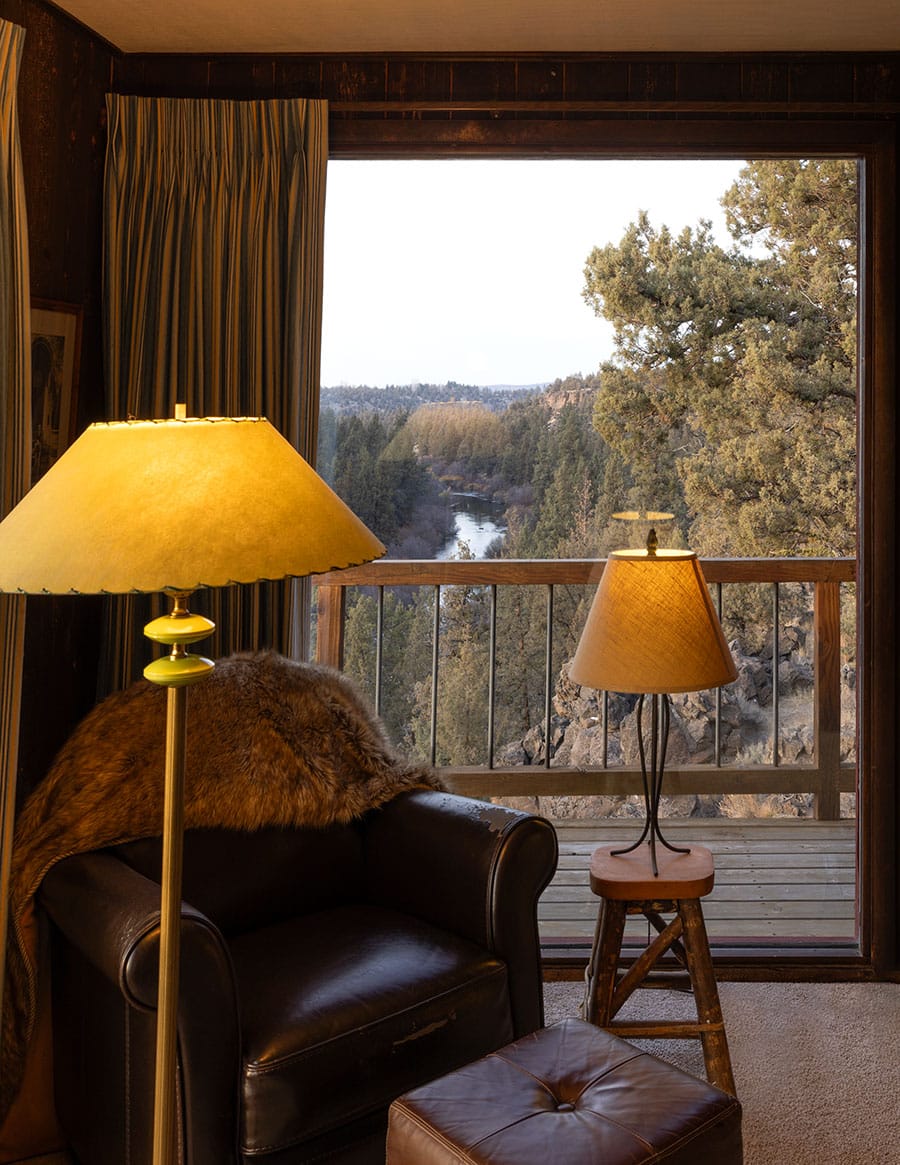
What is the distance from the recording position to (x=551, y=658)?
314cm

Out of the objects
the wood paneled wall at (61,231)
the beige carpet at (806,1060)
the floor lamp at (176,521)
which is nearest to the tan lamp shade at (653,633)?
the beige carpet at (806,1060)

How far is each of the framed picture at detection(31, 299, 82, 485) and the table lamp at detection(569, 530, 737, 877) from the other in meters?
1.43

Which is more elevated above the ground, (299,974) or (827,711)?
(827,711)

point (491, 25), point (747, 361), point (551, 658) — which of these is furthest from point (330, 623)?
point (491, 25)

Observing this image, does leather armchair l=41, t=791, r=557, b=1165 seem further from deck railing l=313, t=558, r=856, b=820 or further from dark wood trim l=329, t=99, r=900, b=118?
dark wood trim l=329, t=99, r=900, b=118

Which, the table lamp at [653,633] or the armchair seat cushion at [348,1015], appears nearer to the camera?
the armchair seat cushion at [348,1015]

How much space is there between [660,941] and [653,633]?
30.6 inches

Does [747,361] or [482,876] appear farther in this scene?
[747,361]

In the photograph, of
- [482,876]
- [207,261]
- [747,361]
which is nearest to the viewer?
[482,876]

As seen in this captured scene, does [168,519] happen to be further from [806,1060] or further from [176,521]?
[806,1060]

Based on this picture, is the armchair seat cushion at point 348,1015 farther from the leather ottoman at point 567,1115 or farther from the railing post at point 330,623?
the railing post at point 330,623

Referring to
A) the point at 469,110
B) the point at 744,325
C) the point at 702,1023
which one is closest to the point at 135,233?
the point at 469,110

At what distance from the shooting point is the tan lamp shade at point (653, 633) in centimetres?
228

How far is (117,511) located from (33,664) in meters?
1.66
